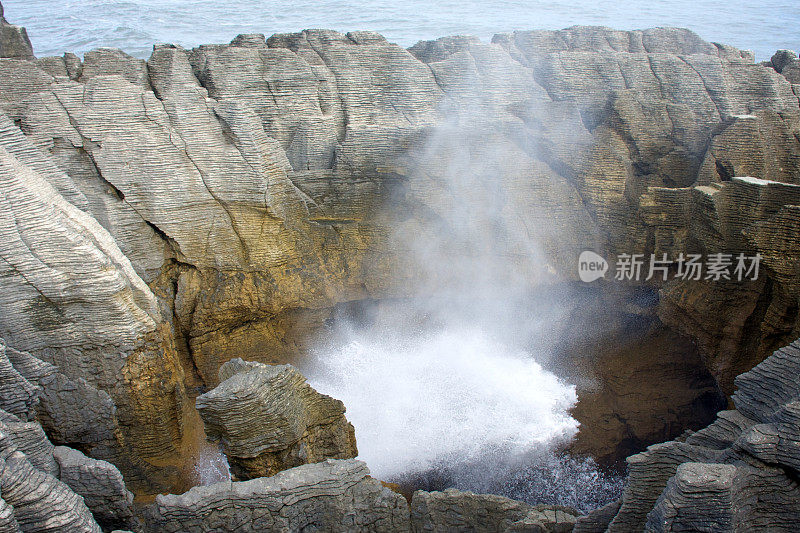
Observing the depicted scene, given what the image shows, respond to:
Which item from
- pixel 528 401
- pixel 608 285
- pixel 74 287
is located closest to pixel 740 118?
pixel 608 285

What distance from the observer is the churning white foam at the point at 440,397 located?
9.61m

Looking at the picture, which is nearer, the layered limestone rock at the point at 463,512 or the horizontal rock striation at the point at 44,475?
the horizontal rock striation at the point at 44,475

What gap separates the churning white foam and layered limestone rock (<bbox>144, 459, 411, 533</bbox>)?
9.02 ft

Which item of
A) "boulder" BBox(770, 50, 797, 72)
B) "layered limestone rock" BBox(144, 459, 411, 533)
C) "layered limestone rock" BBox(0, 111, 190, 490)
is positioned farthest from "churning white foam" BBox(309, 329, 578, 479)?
"boulder" BBox(770, 50, 797, 72)

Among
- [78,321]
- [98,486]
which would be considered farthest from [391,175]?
[98,486]

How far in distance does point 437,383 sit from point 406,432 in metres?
1.12

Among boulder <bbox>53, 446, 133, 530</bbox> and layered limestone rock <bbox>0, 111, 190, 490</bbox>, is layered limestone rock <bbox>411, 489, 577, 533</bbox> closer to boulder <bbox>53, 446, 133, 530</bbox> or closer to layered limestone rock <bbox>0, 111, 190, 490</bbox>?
boulder <bbox>53, 446, 133, 530</bbox>

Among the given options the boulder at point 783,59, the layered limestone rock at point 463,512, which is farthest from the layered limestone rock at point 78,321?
the boulder at point 783,59

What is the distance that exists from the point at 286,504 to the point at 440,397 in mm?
4514

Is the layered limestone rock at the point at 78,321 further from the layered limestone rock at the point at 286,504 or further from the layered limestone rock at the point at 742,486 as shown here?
the layered limestone rock at the point at 742,486

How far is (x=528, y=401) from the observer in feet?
33.9

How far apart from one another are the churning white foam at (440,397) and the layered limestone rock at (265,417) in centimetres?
197

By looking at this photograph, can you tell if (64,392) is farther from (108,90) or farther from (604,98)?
(604,98)

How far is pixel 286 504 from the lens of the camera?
248 inches
